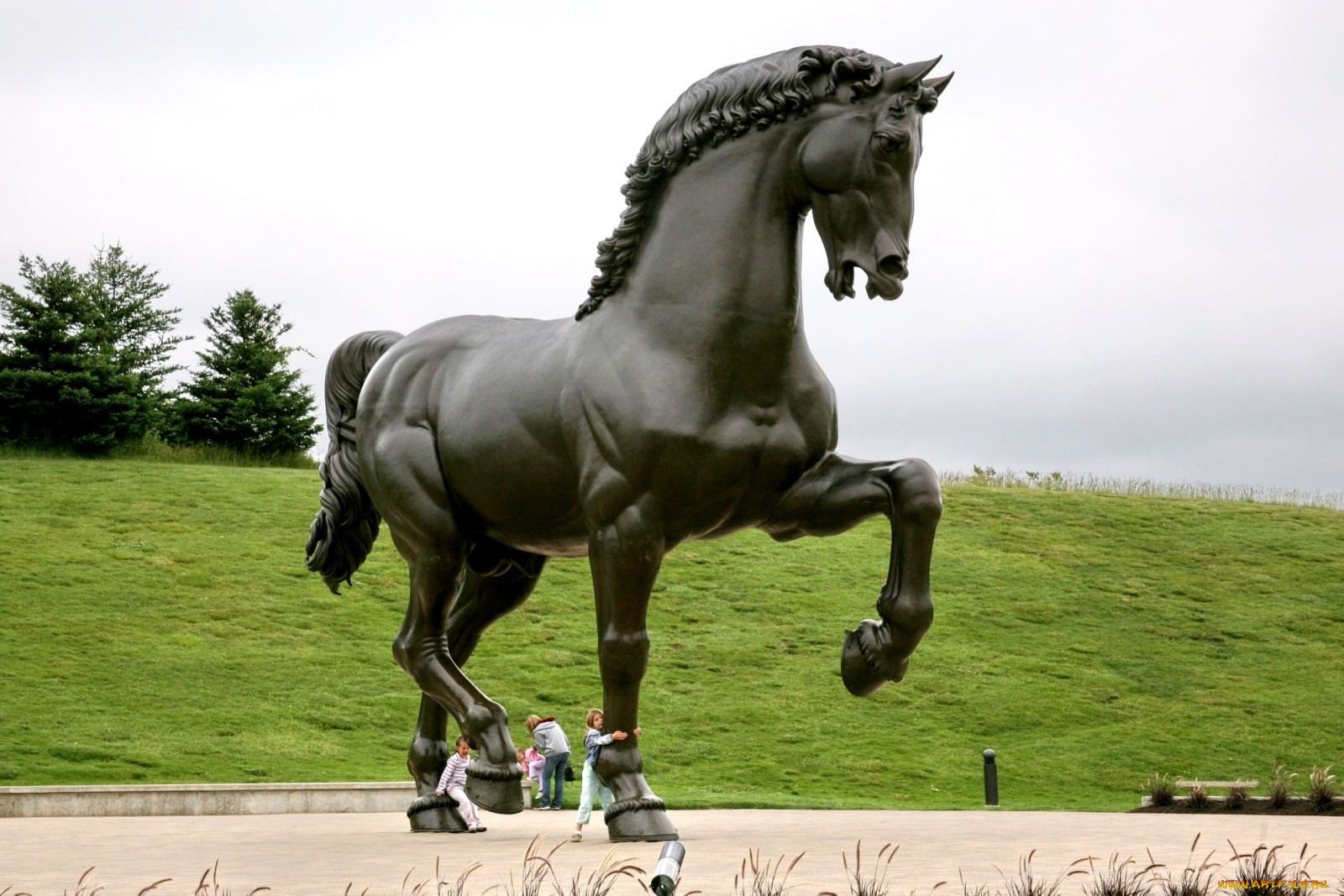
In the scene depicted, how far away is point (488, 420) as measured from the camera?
7.30 metres

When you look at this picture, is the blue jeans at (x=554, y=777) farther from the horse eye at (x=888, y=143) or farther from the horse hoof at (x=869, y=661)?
the horse eye at (x=888, y=143)

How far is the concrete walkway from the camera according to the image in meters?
5.43

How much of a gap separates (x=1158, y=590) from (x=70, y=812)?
988 inches

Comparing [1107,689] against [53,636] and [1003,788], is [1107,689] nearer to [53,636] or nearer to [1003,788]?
[1003,788]

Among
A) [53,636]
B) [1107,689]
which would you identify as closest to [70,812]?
[53,636]

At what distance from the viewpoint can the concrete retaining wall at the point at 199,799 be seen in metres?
12.5

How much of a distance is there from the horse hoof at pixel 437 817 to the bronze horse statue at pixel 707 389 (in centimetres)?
80

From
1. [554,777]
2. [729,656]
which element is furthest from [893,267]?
[729,656]

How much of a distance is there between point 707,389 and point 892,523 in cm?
100

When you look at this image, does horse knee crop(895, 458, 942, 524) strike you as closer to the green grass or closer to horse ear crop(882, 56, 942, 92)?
horse ear crop(882, 56, 942, 92)

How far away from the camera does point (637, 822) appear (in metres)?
6.58

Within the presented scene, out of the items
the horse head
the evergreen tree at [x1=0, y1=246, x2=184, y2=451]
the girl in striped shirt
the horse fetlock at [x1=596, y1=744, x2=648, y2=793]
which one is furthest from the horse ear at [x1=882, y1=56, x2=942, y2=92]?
the evergreen tree at [x1=0, y1=246, x2=184, y2=451]

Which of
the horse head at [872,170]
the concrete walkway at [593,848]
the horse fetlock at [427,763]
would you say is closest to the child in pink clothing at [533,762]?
the concrete walkway at [593,848]

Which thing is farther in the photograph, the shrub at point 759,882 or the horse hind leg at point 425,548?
the horse hind leg at point 425,548
